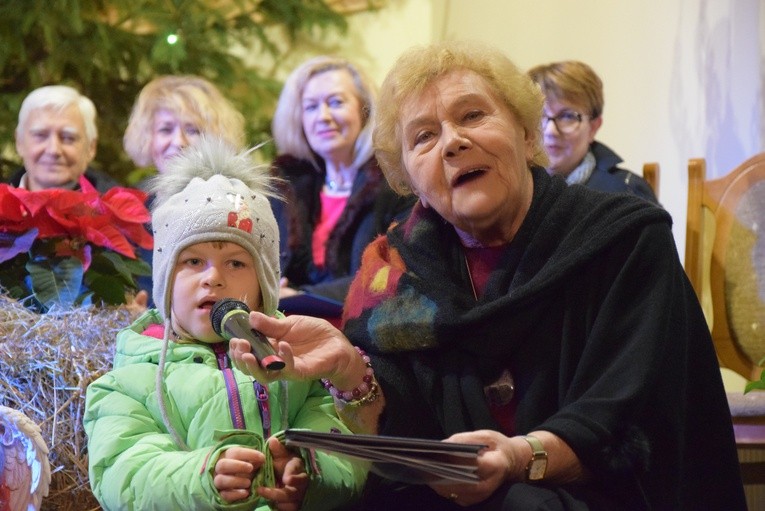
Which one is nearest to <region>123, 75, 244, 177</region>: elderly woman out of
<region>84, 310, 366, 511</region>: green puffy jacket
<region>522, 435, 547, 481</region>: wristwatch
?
<region>84, 310, 366, 511</region>: green puffy jacket

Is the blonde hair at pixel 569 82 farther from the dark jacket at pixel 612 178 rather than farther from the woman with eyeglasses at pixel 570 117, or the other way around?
the dark jacket at pixel 612 178

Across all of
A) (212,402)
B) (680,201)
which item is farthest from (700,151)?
(212,402)

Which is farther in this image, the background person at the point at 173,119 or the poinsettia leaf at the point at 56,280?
the background person at the point at 173,119

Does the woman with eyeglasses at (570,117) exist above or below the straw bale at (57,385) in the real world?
above

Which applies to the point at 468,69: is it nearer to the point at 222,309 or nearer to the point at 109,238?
the point at 222,309

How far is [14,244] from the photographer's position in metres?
2.48

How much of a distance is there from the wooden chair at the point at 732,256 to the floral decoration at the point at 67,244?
1.62m

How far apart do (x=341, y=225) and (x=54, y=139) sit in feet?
3.47

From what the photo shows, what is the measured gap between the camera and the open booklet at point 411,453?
1.43 meters

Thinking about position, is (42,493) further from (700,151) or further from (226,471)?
(700,151)

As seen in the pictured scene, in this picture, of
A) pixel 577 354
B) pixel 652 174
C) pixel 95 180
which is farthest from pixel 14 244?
pixel 652 174

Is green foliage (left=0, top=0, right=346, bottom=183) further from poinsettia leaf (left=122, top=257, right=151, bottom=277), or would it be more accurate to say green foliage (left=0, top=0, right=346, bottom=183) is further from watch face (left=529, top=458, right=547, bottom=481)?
watch face (left=529, top=458, right=547, bottom=481)

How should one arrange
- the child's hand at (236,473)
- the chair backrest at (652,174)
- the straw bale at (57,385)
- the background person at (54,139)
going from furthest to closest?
the background person at (54,139) → the chair backrest at (652,174) → the straw bale at (57,385) → the child's hand at (236,473)

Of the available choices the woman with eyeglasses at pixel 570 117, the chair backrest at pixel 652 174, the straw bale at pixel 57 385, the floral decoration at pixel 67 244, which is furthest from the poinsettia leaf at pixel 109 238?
the chair backrest at pixel 652 174
